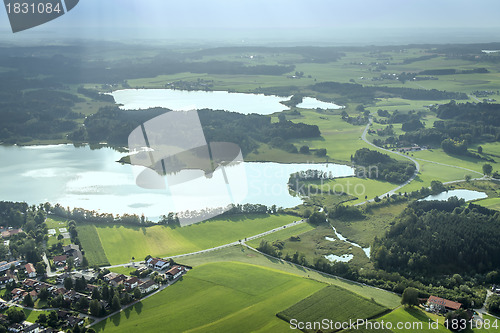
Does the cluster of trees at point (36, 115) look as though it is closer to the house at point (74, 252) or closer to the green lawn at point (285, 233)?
the house at point (74, 252)

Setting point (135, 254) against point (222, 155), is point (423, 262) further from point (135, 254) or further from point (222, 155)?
point (222, 155)

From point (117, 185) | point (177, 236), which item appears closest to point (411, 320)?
point (177, 236)

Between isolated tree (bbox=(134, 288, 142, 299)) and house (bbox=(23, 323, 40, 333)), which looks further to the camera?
isolated tree (bbox=(134, 288, 142, 299))

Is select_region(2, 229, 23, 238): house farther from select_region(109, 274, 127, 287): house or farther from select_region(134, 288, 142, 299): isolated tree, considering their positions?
select_region(134, 288, 142, 299): isolated tree

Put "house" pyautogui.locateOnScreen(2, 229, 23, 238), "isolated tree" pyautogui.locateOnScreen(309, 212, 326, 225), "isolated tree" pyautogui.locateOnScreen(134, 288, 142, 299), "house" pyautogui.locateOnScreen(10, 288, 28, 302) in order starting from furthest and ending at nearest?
"isolated tree" pyautogui.locateOnScreen(309, 212, 326, 225), "house" pyautogui.locateOnScreen(2, 229, 23, 238), "house" pyautogui.locateOnScreen(10, 288, 28, 302), "isolated tree" pyautogui.locateOnScreen(134, 288, 142, 299)

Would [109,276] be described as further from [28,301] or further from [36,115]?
[36,115]

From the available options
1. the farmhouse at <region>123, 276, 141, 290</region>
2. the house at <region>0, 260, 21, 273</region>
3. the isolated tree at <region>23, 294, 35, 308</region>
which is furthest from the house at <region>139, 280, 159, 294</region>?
the house at <region>0, 260, 21, 273</region>
